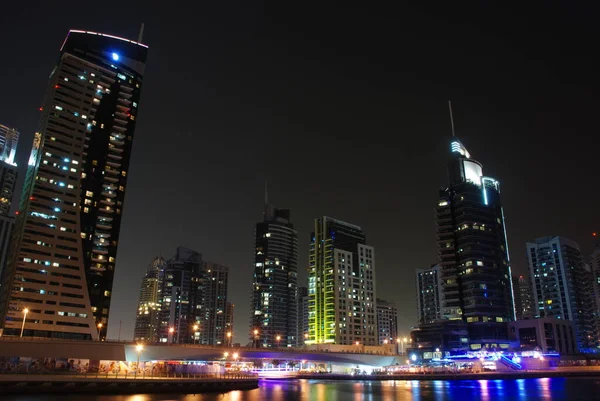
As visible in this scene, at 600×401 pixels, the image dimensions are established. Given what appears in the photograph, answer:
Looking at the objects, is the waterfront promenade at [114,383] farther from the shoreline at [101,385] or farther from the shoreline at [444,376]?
the shoreline at [444,376]

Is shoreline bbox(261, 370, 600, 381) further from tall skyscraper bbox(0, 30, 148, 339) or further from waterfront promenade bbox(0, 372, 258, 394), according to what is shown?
tall skyscraper bbox(0, 30, 148, 339)

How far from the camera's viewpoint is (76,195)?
516ft

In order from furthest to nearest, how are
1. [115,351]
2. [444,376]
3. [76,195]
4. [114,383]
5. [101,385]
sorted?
[76,195] → [444,376] → [115,351] → [114,383] → [101,385]

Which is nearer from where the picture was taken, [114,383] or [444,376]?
[114,383]

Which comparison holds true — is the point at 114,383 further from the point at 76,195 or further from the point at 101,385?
the point at 76,195

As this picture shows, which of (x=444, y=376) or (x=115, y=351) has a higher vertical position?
(x=115, y=351)

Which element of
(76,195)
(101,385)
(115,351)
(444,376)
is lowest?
(101,385)

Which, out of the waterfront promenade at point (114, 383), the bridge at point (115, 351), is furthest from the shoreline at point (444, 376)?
the waterfront promenade at point (114, 383)

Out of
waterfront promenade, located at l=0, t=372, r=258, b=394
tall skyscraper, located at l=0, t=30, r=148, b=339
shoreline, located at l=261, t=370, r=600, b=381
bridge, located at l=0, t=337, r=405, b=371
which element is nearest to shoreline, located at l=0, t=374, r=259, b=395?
waterfront promenade, located at l=0, t=372, r=258, b=394

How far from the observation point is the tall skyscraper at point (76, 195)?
473 feet

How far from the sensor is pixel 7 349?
9762cm

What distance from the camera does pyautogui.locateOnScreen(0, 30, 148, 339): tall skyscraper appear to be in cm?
14412

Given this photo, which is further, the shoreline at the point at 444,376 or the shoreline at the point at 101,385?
the shoreline at the point at 444,376

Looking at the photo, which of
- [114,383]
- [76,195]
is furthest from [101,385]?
[76,195]
